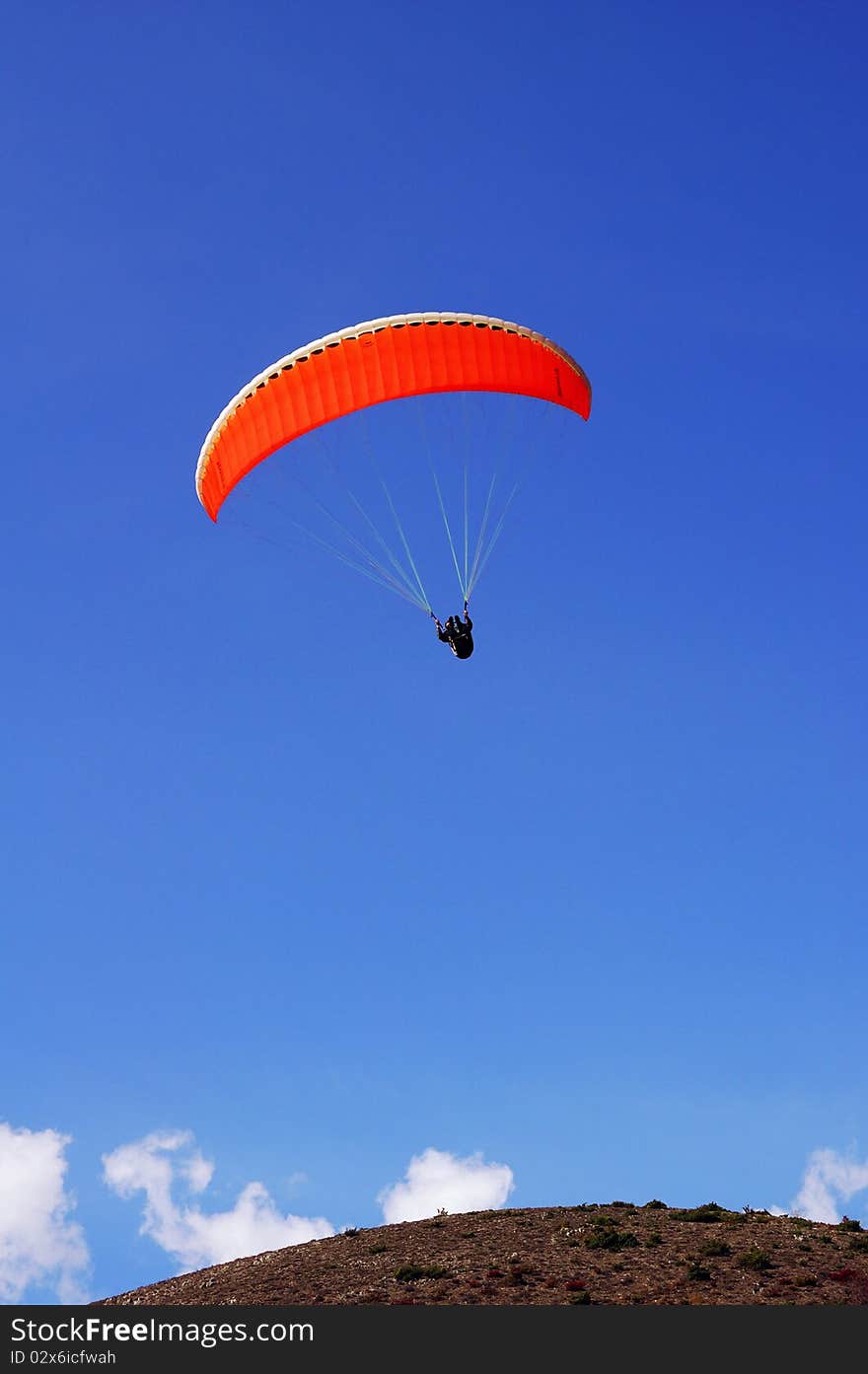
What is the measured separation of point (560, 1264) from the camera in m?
31.0

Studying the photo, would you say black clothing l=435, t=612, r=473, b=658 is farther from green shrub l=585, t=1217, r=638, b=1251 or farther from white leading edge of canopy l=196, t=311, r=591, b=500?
green shrub l=585, t=1217, r=638, b=1251

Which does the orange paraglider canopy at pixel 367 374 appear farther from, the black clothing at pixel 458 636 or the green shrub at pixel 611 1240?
the green shrub at pixel 611 1240

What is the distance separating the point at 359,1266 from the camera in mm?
32625

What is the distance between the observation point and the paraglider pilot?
29469 millimetres

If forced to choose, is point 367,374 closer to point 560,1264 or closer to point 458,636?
point 458,636

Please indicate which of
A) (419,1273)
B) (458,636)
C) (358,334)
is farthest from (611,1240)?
(358,334)

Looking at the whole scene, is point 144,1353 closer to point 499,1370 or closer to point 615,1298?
point 499,1370

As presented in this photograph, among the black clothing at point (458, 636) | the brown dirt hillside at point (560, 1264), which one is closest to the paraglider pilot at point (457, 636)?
the black clothing at point (458, 636)

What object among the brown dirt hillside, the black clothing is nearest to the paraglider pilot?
the black clothing

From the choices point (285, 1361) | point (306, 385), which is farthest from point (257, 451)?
point (285, 1361)

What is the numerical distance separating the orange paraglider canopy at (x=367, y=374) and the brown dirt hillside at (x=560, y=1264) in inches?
864

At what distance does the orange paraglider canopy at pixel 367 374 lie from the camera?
27.6m

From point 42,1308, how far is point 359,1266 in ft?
32.1

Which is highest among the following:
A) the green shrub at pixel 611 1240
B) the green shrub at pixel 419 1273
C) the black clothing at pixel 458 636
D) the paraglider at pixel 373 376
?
the paraglider at pixel 373 376
